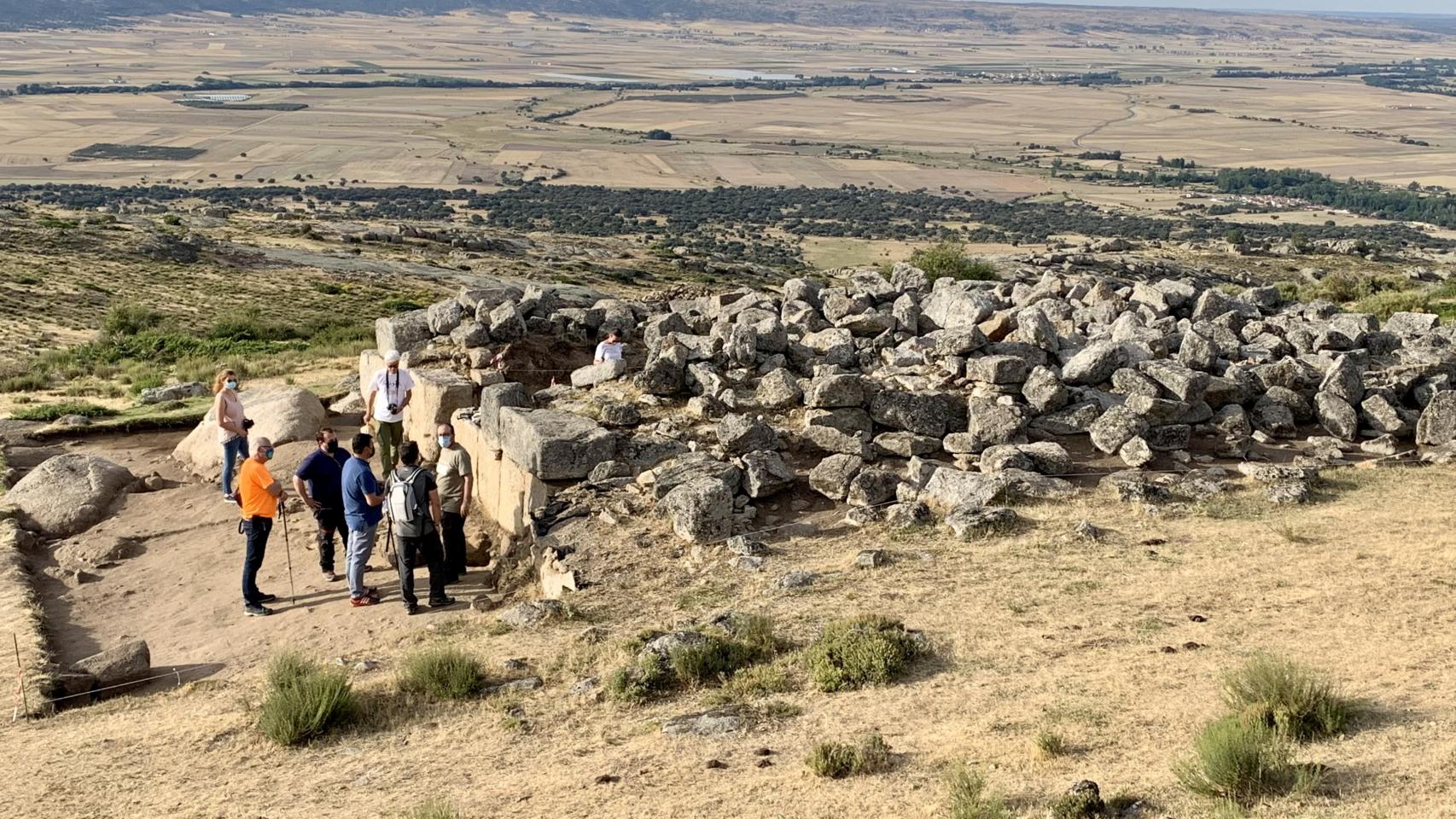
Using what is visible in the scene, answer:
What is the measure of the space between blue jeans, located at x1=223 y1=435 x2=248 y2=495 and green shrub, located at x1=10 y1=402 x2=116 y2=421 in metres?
5.84

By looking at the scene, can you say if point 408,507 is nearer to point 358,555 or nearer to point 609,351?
point 358,555

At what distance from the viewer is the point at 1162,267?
52906 millimetres

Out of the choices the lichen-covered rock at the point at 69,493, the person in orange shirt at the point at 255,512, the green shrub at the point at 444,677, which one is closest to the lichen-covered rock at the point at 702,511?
the green shrub at the point at 444,677

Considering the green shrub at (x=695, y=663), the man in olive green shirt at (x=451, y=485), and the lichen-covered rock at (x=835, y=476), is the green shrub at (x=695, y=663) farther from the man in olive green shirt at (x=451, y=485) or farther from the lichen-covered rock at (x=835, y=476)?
the lichen-covered rock at (x=835, y=476)

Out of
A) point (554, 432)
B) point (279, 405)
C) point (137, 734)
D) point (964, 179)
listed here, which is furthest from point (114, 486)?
point (964, 179)

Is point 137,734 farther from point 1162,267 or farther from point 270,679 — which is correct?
point 1162,267

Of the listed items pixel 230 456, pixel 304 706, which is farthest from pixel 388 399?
pixel 304 706

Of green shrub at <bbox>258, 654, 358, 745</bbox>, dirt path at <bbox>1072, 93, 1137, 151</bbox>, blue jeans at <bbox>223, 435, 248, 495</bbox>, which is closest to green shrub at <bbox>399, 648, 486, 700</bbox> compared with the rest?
green shrub at <bbox>258, 654, 358, 745</bbox>

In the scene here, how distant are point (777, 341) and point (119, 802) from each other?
11.3m

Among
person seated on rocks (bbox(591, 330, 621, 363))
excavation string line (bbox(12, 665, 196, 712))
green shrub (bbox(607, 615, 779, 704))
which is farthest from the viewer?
person seated on rocks (bbox(591, 330, 621, 363))

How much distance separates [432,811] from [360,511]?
210 inches

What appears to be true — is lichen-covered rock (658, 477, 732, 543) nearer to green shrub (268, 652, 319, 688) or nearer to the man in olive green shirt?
the man in olive green shirt

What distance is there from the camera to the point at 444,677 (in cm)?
981

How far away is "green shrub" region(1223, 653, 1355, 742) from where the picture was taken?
7945mm
